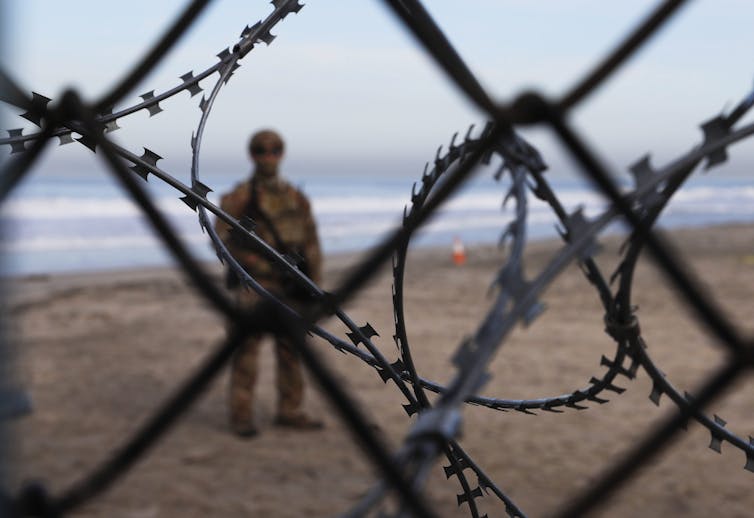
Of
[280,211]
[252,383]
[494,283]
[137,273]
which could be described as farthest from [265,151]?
[137,273]

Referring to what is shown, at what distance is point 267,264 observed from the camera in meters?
5.18

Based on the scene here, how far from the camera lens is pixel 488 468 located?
493 cm

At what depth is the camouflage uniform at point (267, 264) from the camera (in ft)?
17.1

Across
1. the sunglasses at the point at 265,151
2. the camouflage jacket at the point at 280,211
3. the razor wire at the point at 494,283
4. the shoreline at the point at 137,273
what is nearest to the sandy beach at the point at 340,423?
the razor wire at the point at 494,283

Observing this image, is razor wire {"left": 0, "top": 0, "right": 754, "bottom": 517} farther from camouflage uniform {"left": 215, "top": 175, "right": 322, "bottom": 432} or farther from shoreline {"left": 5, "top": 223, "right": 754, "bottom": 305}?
shoreline {"left": 5, "top": 223, "right": 754, "bottom": 305}

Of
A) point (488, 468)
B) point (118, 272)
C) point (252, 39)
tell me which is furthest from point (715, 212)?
point (252, 39)

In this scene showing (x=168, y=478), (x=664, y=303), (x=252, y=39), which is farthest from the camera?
(x=664, y=303)

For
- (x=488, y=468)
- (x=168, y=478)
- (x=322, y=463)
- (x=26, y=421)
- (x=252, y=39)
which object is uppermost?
(x=252, y=39)

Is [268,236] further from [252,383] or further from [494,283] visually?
[494,283]

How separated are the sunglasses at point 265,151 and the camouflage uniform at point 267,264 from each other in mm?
145

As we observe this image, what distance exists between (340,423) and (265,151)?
3.79 metres

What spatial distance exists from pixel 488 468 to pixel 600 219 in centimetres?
464

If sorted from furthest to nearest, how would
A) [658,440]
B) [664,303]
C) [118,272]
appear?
[118,272] < [664,303] < [658,440]

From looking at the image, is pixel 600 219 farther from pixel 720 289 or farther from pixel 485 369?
pixel 720 289
